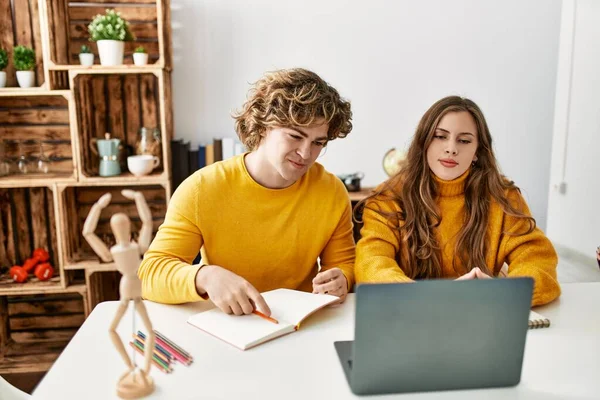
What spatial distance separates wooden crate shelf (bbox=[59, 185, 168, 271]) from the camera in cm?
265

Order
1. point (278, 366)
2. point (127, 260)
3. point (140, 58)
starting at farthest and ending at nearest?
point (140, 58), point (278, 366), point (127, 260)

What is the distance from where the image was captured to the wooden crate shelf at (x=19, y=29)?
2580 mm

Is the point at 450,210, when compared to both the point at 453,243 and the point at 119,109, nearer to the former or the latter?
the point at 453,243

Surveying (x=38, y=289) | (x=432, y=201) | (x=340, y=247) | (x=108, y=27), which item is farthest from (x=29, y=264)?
(x=432, y=201)

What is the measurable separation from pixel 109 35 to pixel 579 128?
2.48m

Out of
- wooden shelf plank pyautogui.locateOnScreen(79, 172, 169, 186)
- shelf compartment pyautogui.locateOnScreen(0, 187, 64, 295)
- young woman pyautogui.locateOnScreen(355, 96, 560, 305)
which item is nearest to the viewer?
young woman pyautogui.locateOnScreen(355, 96, 560, 305)

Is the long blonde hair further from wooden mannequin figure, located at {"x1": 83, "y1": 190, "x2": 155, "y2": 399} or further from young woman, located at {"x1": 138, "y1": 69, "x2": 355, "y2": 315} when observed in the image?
wooden mannequin figure, located at {"x1": 83, "y1": 190, "x2": 155, "y2": 399}

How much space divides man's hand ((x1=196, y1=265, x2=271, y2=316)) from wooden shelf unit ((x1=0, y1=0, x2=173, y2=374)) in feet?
4.91

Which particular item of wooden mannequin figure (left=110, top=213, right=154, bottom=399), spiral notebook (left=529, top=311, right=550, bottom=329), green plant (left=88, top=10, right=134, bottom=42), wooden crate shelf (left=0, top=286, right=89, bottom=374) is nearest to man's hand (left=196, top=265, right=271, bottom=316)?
wooden mannequin figure (left=110, top=213, right=154, bottom=399)

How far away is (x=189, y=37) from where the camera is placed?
2801 mm

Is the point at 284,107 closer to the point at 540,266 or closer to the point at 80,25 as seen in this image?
the point at 540,266

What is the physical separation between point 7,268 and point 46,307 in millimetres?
290

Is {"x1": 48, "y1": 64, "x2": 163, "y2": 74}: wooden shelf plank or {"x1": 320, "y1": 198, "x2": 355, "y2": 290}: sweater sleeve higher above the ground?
{"x1": 48, "y1": 64, "x2": 163, "y2": 74}: wooden shelf plank

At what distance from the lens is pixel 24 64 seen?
8.18ft
